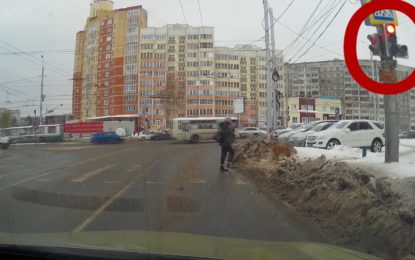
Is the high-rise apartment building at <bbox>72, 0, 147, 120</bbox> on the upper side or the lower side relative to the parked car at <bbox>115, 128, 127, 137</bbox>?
upper

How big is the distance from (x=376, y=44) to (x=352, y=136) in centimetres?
1115

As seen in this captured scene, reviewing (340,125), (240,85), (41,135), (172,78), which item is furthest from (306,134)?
(240,85)

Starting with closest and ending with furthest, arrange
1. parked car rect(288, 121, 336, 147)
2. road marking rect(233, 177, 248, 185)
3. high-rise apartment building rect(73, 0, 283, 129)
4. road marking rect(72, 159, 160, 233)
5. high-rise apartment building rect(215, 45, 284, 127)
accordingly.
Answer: road marking rect(72, 159, 160, 233) → road marking rect(233, 177, 248, 185) → parked car rect(288, 121, 336, 147) → high-rise apartment building rect(73, 0, 283, 129) → high-rise apartment building rect(215, 45, 284, 127)

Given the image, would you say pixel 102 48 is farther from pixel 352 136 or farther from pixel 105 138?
pixel 352 136

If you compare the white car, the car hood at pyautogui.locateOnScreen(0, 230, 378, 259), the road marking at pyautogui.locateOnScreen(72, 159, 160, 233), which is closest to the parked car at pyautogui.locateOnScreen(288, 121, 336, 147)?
the white car

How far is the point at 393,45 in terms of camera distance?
397 inches

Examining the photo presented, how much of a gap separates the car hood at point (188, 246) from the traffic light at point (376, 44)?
24.1ft

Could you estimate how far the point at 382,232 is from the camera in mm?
5957

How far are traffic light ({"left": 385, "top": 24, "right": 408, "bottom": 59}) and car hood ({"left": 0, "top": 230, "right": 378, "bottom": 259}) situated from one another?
7238 millimetres

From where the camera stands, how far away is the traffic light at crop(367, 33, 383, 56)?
10.2 m

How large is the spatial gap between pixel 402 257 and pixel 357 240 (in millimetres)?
922

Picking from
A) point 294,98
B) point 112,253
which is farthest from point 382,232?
point 294,98

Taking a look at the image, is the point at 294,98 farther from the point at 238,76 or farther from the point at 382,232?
the point at 382,232

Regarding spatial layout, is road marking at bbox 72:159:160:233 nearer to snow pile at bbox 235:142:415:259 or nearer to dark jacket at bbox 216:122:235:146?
snow pile at bbox 235:142:415:259
